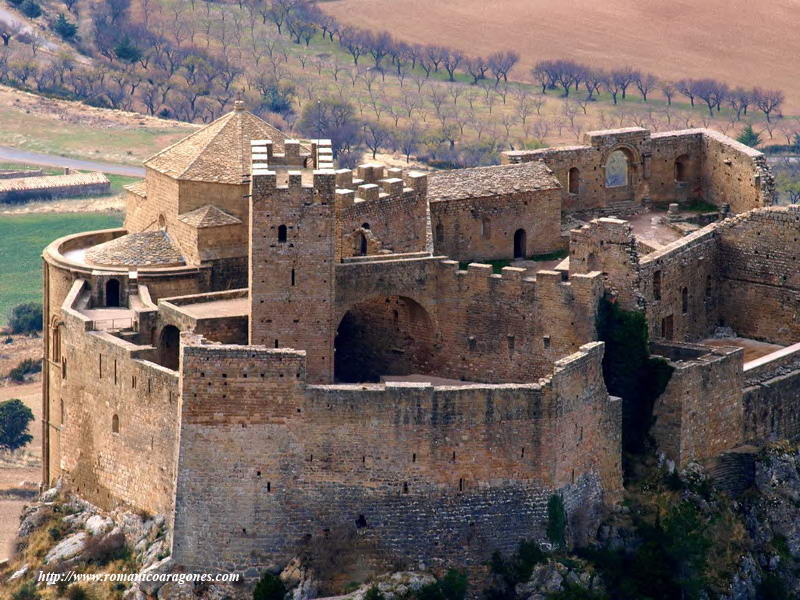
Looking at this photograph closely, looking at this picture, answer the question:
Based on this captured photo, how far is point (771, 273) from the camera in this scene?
73875 millimetres

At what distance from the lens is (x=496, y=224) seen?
75.9m

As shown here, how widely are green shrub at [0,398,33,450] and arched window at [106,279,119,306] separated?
74.5 feet

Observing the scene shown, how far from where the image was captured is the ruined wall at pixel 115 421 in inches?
2527

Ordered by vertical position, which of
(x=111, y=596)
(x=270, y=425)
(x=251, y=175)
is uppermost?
(x=251, y=175)

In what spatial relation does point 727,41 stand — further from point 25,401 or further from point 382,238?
point 382,238

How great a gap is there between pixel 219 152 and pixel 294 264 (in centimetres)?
780

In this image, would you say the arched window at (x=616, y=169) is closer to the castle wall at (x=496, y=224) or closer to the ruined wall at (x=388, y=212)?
the castle wall at (x=496, y=224)

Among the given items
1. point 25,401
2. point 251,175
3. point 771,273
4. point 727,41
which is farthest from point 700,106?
point 251,175

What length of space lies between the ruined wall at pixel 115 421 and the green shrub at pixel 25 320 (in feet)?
115

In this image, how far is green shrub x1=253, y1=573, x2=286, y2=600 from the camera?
202ft

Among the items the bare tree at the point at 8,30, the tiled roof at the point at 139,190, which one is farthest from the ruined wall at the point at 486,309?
the bare tree at the point at 8,30

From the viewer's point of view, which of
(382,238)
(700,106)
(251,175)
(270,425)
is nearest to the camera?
(270,425)

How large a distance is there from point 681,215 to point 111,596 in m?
24.5

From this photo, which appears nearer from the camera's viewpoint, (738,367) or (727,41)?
(738,367)
